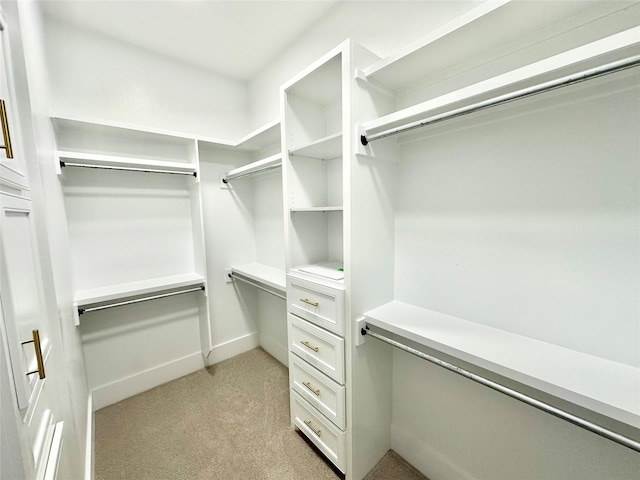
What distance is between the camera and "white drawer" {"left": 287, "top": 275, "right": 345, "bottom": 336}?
137 centimetres

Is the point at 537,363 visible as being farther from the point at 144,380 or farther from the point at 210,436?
the point at 144,380

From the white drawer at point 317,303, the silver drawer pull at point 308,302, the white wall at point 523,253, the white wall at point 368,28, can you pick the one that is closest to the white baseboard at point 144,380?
the white drawer at point 317,303

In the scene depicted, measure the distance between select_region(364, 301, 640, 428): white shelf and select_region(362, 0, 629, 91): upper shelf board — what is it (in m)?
1.22

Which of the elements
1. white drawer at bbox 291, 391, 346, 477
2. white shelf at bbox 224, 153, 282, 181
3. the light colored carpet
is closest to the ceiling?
white shelf at bbox 224, 153, 282, 181

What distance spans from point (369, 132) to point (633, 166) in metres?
0.97

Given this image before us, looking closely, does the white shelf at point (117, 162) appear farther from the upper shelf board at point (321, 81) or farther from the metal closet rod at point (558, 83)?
the metal closet rod at point (558, 83)

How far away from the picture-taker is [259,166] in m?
2.14

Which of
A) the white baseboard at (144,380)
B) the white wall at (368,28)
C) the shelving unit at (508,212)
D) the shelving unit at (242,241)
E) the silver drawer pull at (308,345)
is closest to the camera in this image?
the shelving unit at (508,212)

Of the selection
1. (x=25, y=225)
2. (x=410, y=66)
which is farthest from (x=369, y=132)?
(x=25, y=225)

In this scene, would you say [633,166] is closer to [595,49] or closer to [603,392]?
[595,49]

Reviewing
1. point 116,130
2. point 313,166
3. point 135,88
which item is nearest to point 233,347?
point 313,166

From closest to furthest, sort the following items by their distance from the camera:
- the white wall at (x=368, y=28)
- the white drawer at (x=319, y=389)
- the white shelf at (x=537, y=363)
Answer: the white shelf at (x=537, y=363), the white wall at (x=368, y=28), the white drawer at (x=319, y=389)

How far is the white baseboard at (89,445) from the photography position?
1496 millimetres

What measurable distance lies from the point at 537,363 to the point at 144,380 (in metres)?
2.86
